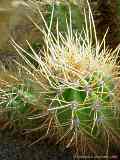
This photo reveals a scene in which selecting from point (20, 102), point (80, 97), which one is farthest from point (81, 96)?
point (20, 102)

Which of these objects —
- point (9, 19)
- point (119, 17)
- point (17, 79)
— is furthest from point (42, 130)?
point (9, 19)

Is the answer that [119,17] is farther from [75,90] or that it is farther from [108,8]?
[75,90]

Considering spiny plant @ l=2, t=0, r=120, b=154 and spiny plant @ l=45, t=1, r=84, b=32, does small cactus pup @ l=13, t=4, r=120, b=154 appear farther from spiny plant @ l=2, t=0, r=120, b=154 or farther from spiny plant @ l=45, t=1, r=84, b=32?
spiny plant @ l=45, t=1, r=84, b=32

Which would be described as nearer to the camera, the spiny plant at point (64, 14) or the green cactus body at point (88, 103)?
the green cactus body at point (88, 103)

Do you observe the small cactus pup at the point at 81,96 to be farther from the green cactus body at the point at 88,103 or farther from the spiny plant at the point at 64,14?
the spiny plant at the point at 64,14

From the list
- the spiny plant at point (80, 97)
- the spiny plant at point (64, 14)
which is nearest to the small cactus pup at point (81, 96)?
the spiny plant at point (80, 97)

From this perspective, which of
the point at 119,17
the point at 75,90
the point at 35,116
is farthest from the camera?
the point at 119,17

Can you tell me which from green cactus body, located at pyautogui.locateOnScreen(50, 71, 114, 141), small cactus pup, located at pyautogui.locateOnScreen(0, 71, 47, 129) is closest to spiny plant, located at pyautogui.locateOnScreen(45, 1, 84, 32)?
small cactus pup, located at pyautogui.locateOnScreen(0, 71, 47, 129)

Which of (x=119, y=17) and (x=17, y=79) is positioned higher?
(x=119, y=17)
